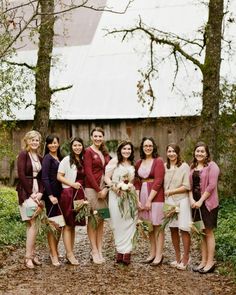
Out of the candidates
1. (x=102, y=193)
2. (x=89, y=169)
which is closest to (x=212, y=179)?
(x=102, y=193)

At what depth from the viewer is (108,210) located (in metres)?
7.89

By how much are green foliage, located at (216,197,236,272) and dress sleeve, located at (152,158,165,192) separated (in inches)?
53.5

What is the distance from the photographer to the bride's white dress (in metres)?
7.80

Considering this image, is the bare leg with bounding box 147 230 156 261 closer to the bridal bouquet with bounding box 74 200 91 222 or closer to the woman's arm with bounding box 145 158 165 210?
the woman's arm with bounding box 145 158 165 210

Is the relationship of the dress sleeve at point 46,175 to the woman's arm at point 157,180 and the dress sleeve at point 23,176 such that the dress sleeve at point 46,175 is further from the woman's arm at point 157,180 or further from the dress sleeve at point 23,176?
the woman's arm at point 157,180

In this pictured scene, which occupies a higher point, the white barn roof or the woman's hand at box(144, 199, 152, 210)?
the white barn roof

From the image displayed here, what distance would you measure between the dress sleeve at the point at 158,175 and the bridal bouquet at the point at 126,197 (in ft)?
0.96

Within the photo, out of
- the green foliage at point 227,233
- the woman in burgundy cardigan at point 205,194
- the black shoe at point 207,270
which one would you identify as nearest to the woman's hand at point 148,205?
the woman in burgundy cardigan at point 205,194

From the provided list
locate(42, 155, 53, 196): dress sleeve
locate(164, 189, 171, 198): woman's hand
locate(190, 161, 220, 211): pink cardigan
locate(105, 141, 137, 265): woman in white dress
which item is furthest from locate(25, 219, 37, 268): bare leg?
locate(190, 161, 220, 211): pink cardigan

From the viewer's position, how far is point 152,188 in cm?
771

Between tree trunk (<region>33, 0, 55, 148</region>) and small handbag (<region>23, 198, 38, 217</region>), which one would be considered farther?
tree trunk (<region>33, 0, 55, 148</region>)

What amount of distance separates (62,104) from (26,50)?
316 cm

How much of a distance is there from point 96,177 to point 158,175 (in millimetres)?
797

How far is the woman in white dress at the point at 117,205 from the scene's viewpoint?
7.79 m
